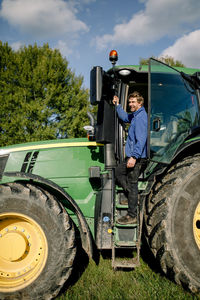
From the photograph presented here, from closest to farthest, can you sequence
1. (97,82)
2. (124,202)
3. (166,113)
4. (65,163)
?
(97,82) → (166,113) → (124,202) → (65,163)

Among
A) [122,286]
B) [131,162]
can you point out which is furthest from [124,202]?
[122,286]

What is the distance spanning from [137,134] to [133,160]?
312 mm

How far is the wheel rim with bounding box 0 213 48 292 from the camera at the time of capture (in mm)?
2494

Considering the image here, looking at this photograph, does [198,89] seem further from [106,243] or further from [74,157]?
[106,243]

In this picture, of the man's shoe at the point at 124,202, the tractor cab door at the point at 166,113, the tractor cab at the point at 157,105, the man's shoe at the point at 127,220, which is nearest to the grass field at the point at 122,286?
the man's shoe at the point at 127,220

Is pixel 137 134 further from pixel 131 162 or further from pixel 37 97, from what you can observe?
pixel 37 97

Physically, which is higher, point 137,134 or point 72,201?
point 137,134

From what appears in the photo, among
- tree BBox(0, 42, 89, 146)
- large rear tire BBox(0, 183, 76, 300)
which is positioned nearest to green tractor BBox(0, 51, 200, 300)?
large rear tire BBox(0, 183, 76, 300)

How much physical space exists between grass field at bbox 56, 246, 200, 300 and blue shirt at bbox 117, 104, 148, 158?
1.51 m

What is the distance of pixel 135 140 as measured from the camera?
109 inches

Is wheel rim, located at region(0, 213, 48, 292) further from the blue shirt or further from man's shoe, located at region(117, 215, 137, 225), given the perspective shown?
the blue shirt

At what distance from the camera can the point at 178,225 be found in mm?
2400

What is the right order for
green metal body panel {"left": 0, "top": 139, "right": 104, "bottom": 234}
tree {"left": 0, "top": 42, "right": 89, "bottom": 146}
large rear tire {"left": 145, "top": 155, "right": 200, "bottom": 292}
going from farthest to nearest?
tree {"left": 0, "top": 42, "right": 89, "bottom": 146}
green metal body panel {"left": 0, "top": 139, "right": 104, "bottom": 234}
large rear tire {"left": 145, "top": 155, "right": 200, "bottom": 292}

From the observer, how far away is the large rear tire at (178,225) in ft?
7.64
